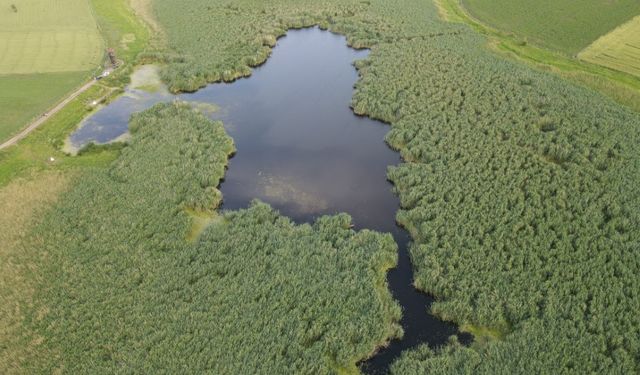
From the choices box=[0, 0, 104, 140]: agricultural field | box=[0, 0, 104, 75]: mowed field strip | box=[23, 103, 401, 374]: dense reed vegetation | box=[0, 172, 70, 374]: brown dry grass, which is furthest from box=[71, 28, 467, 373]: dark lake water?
box=[0, 0, 104, 75]: mowed field strip

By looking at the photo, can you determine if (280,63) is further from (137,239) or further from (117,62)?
(137,239)

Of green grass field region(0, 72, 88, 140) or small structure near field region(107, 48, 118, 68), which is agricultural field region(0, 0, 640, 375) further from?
small structure near field region(107, 48, 118, 68)

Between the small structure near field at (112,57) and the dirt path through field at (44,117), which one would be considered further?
the small structure near field at (112,57)

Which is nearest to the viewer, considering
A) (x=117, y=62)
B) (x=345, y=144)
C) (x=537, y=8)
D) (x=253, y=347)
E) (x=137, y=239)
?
(x=253, y=347)

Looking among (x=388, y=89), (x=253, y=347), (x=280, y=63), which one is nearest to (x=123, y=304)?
(x=253, y=347)

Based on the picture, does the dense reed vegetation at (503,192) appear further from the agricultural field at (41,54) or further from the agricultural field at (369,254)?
the agricultural field at (41,54)

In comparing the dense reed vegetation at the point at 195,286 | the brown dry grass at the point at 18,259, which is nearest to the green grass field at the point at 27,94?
the brown dry grass at the point at 18,259

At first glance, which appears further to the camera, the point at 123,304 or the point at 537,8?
the point at 537,8
